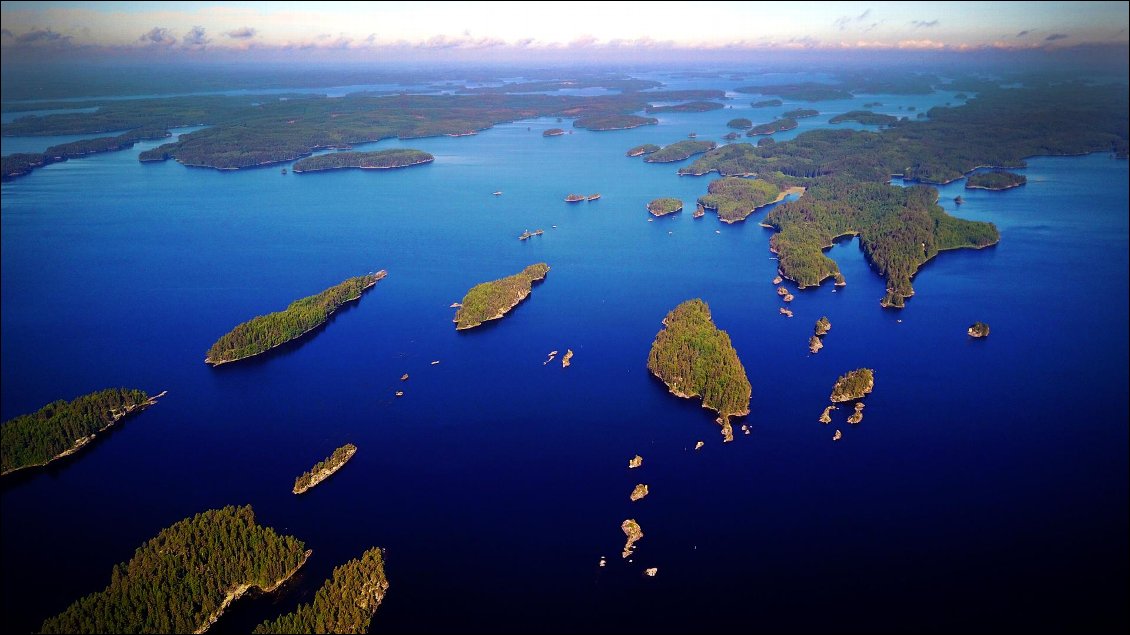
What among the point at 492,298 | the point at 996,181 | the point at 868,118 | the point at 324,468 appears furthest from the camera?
the point at 868,118

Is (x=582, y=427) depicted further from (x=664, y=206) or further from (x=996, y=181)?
(x=996, y=181)

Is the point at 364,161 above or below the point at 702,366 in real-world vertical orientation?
above

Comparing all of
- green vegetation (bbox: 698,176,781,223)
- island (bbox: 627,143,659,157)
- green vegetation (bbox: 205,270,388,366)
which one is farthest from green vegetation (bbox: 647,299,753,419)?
island (bbox: 627,143,659,157)

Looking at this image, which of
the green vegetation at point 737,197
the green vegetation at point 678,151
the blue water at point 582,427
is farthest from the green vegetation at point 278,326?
the green vegetation at point 678,151

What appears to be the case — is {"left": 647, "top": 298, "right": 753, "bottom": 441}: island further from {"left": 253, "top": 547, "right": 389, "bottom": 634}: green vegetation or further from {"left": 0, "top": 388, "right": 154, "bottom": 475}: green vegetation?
{"left": 0, "top": 388, "right": 154, "bottom": 475}: green vegetation

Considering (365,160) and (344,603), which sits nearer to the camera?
(344,603)

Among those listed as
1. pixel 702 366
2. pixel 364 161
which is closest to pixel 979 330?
pixel 702 366

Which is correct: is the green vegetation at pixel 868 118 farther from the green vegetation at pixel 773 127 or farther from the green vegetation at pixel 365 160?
the green vegetation at pixel 365 160

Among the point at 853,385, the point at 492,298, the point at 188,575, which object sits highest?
the point at 492,298
